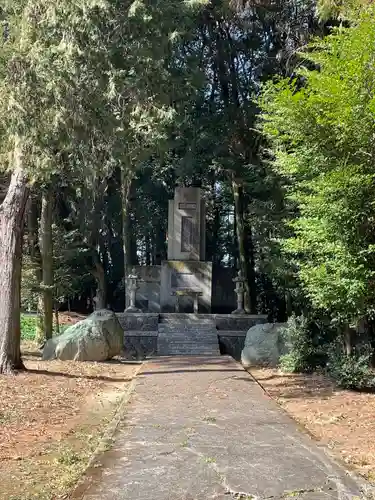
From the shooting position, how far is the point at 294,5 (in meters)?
16.0

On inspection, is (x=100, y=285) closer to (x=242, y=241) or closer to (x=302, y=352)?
(x=242, y=241)

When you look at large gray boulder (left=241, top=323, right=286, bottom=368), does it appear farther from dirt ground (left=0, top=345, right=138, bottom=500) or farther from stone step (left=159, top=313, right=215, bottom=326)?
dirt ground (left=0, top=345, right=138, bottom=500)

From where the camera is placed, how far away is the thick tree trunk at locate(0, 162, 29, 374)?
9.23m

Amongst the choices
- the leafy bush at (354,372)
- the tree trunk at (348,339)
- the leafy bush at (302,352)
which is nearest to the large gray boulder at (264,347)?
the leafy bush at (302,352)

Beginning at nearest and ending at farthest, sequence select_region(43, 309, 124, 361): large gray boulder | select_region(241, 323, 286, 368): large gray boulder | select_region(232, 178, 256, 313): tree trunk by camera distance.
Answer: select_region(43, 309, 124, 361): large gray boulder → select_region(241, 323, 286, 368): large gray boulder → select_region(232, 178, 256, 313): tree trunk

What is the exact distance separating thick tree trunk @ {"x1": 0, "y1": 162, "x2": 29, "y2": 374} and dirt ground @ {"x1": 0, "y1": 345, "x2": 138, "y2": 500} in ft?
1.93

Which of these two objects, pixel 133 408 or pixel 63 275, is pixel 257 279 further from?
pixel 133 408

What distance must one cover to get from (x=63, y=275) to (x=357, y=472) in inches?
571

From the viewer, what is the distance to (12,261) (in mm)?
9391

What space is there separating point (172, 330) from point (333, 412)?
7.92 meters

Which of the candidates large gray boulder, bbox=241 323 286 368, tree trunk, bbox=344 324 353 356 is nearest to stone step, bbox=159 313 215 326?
large gray boulder, bbox=241 323 286 368

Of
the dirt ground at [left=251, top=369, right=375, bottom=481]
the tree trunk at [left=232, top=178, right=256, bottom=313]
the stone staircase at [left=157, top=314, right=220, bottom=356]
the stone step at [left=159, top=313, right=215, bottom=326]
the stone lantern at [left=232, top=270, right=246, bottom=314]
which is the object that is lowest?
the dirt ground at [left=251, top=369, right=375, bottom=481]

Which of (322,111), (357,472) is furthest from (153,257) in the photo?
(357,472)

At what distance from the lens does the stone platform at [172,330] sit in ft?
47.6
